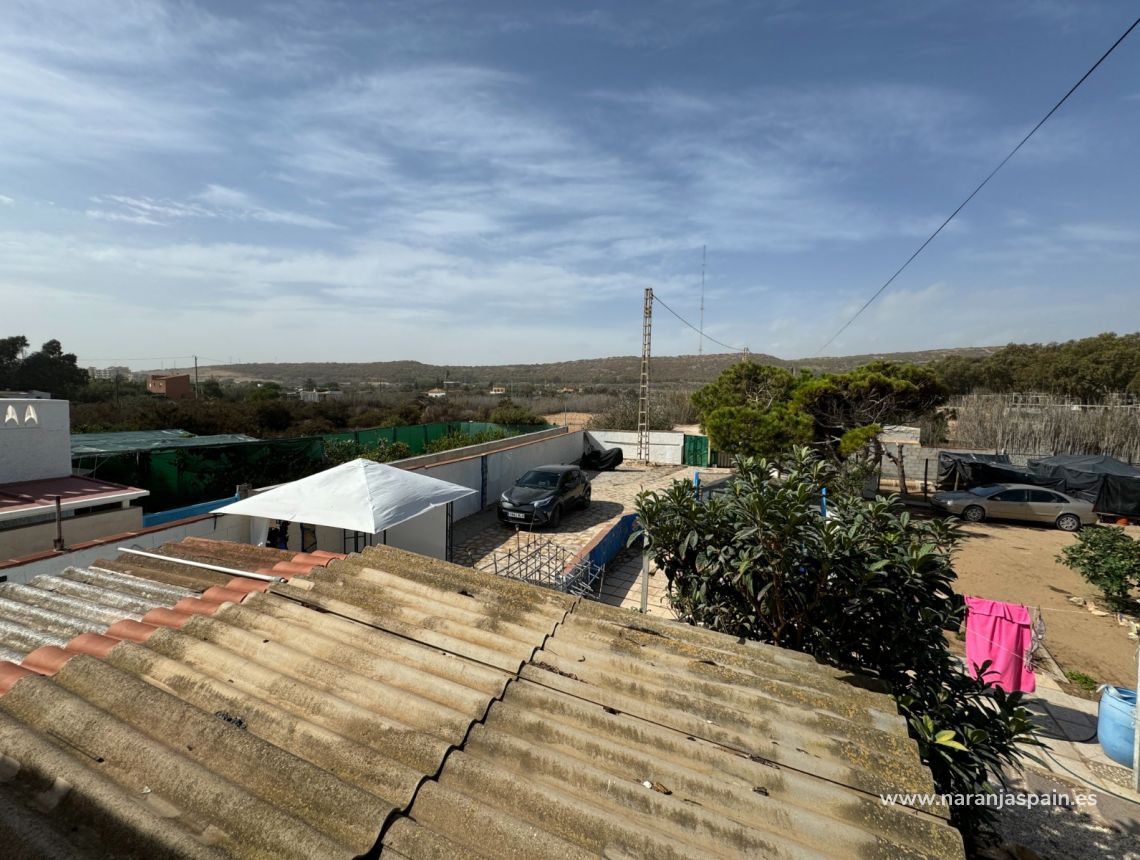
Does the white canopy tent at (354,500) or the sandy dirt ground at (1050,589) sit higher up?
the white canopy tent at (354,500)

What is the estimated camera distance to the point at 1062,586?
412 inches

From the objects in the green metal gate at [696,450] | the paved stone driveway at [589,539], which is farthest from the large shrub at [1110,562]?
the green metal gate at [696,450]

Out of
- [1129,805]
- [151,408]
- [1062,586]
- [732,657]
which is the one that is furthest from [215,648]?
[151,408]

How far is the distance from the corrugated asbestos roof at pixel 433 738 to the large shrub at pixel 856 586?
0.64 m

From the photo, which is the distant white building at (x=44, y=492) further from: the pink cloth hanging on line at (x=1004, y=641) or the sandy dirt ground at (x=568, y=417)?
the sandy dirt ground at (x=568, y=417)

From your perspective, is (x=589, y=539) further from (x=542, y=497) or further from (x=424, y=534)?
(x=424, y=534)

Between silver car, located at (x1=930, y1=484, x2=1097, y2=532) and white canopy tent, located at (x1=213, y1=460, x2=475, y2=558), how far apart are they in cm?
1485

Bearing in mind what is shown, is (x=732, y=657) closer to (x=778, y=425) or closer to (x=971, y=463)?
(x=778, y=425)

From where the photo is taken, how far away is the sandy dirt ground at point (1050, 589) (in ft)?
24.6

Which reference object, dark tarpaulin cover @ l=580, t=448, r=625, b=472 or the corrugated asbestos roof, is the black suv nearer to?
dark tarpaulin cover @ l=580, t=448, r=625, b=472

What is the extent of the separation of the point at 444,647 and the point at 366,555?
1.37 meters

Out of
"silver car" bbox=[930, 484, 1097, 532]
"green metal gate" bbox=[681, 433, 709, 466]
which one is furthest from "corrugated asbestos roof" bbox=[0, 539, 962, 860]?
"green metal gate" bbox=[681, 433, 709, 466]

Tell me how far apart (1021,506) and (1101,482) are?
262cm

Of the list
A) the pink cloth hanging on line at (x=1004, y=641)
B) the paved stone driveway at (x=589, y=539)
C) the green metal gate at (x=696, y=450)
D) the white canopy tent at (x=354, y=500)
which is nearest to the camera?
the pink cloth hanging on line at (x=1004, y=641)
